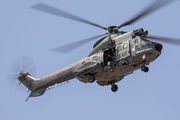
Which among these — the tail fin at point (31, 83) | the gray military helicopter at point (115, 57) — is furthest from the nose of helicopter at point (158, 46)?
the tail fin at point (31, 83)

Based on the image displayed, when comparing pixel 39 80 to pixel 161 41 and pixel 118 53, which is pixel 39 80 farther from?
pixel 161 41

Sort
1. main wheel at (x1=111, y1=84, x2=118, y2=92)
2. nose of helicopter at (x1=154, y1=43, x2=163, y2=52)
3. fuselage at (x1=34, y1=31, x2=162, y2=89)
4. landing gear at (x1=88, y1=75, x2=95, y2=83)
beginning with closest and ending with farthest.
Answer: nose of helicopter at (x1=154, y1=43, x2=163, y2=52)
fuselage at (x1=34, y1=31, x2=162, y2=89)
landing gear at (x1=88, y1=75, x2=95, y2=83)
main wheel at (x1=111, y1=84, x2=118, y2=92)

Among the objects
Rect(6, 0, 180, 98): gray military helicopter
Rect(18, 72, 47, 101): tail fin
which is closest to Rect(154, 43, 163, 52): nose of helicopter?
Rect(6, 0, 180, 98): gray military helicopter

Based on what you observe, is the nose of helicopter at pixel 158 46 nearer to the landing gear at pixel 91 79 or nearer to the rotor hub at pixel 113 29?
the rotor hub at pixel 113 29

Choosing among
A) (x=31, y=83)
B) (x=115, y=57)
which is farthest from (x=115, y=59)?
(x=31, y=83)

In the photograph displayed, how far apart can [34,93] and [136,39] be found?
10.4 meters

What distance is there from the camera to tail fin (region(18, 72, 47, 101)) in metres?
36.1

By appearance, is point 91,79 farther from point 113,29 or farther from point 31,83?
point 31,83

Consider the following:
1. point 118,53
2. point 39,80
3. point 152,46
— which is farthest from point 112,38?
point 39,80

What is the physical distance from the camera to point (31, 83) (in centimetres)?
3725

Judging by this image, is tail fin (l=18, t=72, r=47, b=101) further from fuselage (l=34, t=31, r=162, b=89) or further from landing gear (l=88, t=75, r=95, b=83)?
landing gear (l=88, t=75, r=95, b=83)

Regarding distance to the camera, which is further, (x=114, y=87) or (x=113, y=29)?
(x=114, y=87)

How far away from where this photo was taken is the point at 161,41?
29734 mm

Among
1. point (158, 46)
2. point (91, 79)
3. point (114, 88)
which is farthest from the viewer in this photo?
point (114, 88)
